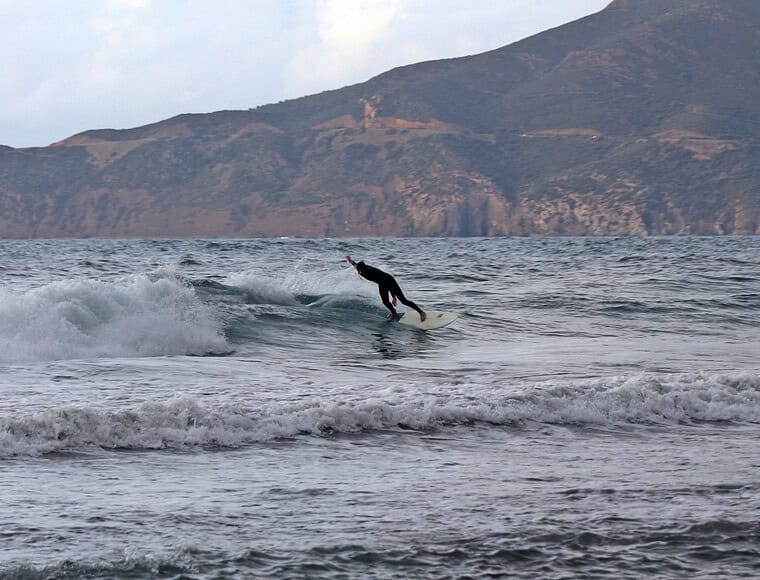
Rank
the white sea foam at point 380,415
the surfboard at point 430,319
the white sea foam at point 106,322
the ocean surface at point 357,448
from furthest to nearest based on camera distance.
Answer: the surfboard at point 430,319 < the white sea foam at point 106,322 < the white sea foam at point 380,415 < the ocean surface at point 357,448

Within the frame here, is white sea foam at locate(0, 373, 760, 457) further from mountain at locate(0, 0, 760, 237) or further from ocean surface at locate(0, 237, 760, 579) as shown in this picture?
mountain at locate(0, 0, 760, 237)

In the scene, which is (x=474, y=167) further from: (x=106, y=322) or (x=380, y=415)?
(x=380, y=415)

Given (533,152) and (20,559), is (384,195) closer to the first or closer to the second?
(533,152)

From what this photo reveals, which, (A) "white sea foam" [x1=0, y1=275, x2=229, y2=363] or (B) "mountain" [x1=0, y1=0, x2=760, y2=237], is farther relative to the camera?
(B) "mountain" [x1=0, y1=0, x2=760, y2=237]

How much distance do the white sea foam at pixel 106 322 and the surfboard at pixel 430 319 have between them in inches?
150

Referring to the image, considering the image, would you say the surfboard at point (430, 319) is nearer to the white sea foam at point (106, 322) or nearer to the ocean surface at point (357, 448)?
the ocean surface at point (357, 448)

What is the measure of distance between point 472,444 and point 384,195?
16097 centimetres

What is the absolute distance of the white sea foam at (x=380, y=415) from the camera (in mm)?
8180

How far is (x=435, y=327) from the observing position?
18.4 m

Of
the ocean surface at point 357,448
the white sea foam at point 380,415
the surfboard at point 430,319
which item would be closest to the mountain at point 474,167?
the surfboard at point 430,319

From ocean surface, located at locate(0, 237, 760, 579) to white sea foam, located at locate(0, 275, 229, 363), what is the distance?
0.17ft

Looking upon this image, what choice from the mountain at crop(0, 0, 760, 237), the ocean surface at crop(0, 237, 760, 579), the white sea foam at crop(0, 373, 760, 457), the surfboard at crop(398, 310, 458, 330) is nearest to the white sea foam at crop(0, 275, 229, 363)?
the ocean surface at crop(0, 237, 760, 579)

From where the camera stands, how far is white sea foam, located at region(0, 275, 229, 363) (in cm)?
1381

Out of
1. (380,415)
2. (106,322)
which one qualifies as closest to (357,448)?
(380,415)
